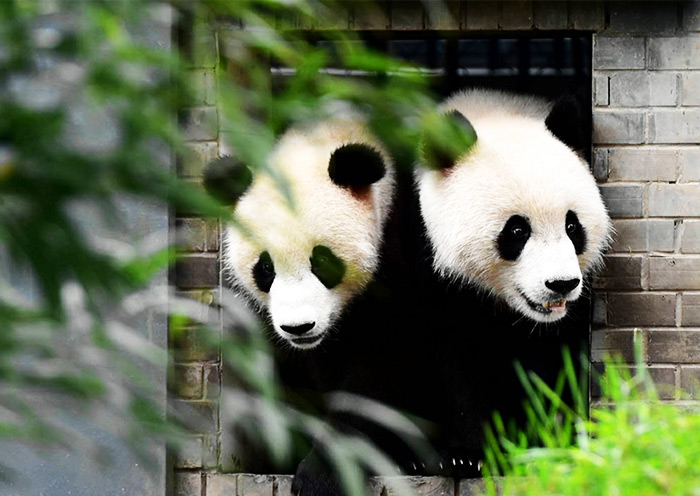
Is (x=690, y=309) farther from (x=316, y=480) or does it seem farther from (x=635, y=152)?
(x=316, y=480)

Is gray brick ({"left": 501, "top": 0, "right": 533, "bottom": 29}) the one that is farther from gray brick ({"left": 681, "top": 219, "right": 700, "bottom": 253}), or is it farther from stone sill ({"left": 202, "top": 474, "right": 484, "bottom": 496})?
stone sill ({"left": 202, "top": 474, "right": 484, "bottom": 496})

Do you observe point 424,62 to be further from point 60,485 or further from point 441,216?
point 60,485

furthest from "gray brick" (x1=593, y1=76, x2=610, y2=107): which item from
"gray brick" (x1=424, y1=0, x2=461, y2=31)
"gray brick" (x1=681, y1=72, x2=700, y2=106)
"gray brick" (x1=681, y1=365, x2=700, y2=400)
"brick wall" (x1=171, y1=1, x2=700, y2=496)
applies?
"gray brick" (x1=681, y1=365, x2=700, y2=400)

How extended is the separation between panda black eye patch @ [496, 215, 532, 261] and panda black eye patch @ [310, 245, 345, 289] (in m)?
0.48

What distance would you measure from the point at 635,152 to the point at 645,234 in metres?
0.26

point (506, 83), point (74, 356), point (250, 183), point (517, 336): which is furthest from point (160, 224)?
point (74, 356)

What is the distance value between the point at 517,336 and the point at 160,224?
3.86 feet

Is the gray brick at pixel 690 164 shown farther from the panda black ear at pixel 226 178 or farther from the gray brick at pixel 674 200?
the panda black ear at pixel 226 178

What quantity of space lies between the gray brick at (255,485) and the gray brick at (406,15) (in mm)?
1472

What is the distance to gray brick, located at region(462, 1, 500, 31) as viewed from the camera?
3.15 metres

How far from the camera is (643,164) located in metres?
3.19

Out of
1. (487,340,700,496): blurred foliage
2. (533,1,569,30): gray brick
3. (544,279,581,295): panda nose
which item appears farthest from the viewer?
(533,1,569,30): gray brick

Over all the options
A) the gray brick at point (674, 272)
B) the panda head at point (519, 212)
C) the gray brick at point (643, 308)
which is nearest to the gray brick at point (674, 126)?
the panda head at point (519, 212)

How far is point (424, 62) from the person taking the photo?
459 centimetres
